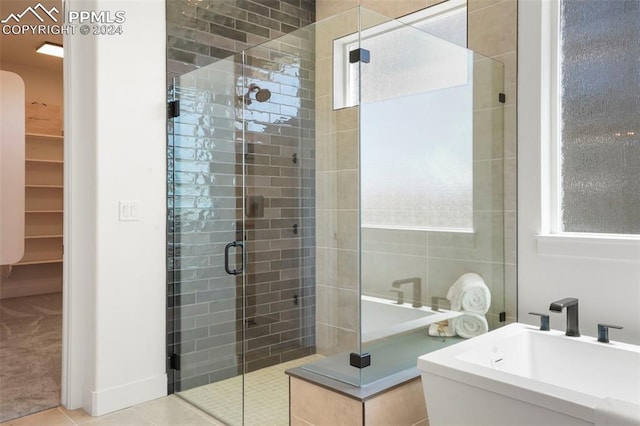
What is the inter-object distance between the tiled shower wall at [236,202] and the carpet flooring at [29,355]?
2.74 feet

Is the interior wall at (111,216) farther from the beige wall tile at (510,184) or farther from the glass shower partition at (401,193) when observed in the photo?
the beige wall tile at (510,184)

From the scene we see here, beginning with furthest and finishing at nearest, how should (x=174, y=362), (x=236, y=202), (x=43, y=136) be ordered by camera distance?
(x=43, y=136) < (x=174, y=362) < (x=236, y=202)

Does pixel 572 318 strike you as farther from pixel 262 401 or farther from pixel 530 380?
pixel 262 401

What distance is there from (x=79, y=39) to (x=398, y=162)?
1940 mm

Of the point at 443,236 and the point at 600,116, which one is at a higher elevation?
the point at 600,116

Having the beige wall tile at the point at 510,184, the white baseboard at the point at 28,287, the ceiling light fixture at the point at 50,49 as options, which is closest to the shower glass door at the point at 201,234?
the beige wall tile at the point at 510,184

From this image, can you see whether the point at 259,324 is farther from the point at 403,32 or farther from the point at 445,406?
the point at 403,32

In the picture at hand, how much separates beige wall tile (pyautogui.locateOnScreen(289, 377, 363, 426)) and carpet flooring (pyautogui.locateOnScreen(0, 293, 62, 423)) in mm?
1611

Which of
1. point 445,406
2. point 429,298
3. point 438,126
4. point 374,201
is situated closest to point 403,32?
point 438,126

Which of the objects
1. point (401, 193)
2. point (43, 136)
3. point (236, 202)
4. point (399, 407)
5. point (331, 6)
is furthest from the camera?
point (43, 136)

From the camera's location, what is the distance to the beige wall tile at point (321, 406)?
179 cm

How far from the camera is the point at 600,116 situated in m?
2.22

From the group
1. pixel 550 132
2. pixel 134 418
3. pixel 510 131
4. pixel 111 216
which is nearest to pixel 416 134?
pixel 510 131

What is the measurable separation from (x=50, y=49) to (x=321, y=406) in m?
5.14
